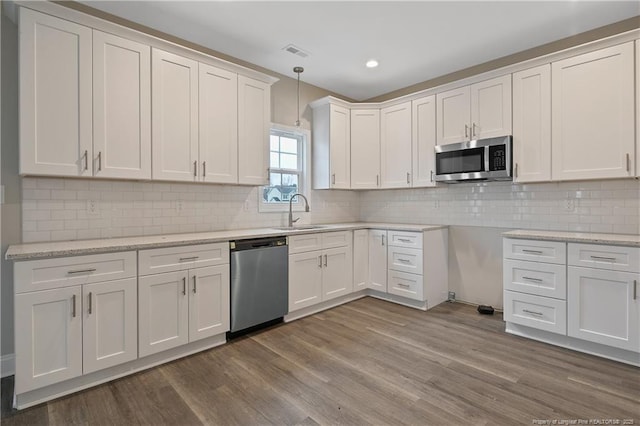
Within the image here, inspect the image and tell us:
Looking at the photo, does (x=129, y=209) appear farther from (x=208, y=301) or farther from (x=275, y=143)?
(x=275, y=143)

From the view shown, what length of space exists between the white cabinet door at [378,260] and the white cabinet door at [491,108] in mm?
1498

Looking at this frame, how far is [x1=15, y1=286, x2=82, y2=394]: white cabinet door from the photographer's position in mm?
1856

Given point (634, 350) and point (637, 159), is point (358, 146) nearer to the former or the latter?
point (637, 159)

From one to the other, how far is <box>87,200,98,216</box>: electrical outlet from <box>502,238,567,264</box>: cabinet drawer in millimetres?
3488

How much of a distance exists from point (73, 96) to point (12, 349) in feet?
6.03

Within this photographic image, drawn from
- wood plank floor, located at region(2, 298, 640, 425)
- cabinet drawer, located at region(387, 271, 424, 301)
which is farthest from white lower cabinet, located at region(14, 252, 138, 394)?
cabinet drawer, located at region(387, 271, 424, 301)

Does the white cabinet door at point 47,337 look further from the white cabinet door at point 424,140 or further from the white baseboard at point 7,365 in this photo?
the white cabinet door at point 424,140

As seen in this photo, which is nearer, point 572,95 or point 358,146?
point 572,95

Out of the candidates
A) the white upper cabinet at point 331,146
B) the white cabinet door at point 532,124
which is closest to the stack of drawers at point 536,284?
the white cabinet door at point 532,124

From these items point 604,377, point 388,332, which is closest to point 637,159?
point 604,377

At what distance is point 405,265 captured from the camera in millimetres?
3668

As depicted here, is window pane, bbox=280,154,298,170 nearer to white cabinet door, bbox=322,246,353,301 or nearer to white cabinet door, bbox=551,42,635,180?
white cabinet door, bbox=322,246,353,301

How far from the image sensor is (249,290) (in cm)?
287

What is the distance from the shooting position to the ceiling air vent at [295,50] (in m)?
3.20
